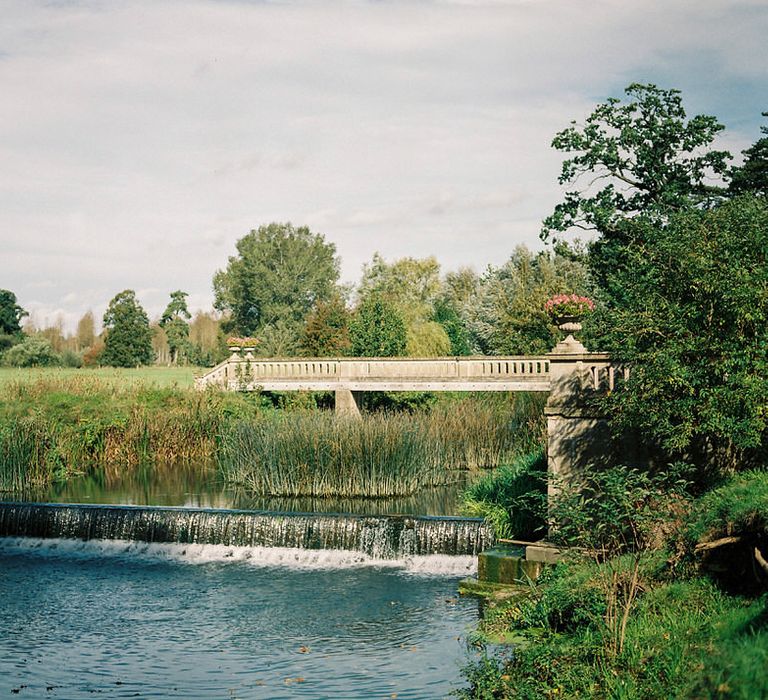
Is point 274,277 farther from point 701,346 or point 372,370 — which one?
point 701,346

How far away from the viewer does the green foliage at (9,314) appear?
2936 inches

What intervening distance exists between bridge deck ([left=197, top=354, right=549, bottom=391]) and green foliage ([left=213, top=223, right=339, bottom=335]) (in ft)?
152

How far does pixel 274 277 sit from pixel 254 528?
208ft

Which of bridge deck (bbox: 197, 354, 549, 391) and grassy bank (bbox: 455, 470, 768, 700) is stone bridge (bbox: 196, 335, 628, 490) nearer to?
bridge deck (bbox: 197, 354, 549, 391)

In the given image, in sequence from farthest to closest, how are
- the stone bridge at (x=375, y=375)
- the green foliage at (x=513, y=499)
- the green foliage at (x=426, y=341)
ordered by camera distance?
1. the green foliage at (x=426, y=341)
2. the stone bridge at (x=375, y=375)
3. the green foliage at (x=513, y=499)

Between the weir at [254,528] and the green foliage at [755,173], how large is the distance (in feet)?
65.9

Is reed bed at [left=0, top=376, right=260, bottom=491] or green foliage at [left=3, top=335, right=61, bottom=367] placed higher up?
green foliage at [left=3, top=335, right=61, bottom=367]

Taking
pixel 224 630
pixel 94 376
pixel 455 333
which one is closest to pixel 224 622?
pixel 224 630

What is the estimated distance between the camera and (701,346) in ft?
31.9

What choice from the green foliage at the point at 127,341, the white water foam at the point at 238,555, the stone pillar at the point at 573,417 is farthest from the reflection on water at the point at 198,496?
the green foliage at the point at 127,341

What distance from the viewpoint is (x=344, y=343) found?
34.7m

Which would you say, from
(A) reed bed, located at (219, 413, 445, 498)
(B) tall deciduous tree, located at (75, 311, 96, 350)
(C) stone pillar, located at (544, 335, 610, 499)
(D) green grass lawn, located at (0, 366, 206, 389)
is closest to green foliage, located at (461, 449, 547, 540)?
(C) stone pillar, located at (544, 335, 610, 499)

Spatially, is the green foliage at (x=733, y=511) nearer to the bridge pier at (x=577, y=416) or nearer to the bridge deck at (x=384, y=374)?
the bridge pier at (x=577, y=416)

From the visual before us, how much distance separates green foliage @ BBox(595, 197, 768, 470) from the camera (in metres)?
9.42
